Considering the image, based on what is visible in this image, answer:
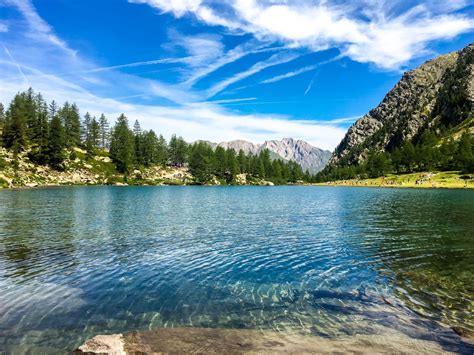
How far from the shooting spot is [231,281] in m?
19.9

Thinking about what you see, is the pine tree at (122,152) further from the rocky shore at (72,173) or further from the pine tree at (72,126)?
the pine tree at (72,126)

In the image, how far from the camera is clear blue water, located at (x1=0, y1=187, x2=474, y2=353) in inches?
537

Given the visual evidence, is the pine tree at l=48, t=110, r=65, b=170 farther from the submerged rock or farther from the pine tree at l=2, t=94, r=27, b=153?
the submerged rock

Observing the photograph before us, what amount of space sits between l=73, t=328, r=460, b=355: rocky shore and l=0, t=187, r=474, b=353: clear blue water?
2.67 ft

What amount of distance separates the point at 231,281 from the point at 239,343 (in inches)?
337

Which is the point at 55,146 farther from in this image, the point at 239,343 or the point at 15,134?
the point at 239,343

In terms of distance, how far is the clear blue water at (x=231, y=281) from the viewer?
13648 millimetres

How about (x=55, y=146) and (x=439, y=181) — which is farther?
(x=55, y=146)

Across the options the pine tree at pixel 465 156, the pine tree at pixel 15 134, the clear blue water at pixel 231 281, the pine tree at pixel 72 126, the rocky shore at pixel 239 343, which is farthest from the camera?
the pine tree at pixel 72 126

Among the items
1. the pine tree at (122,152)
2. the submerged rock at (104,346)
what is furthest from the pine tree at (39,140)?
the submerged rock at (104,346)

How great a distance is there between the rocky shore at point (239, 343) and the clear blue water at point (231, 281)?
814mm

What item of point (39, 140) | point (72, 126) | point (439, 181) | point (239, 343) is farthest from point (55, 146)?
point (439, 181)

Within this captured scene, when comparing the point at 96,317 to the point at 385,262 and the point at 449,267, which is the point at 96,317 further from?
the point at 449,267

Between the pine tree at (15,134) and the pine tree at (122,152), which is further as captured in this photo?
the pine tree at (122,152)
